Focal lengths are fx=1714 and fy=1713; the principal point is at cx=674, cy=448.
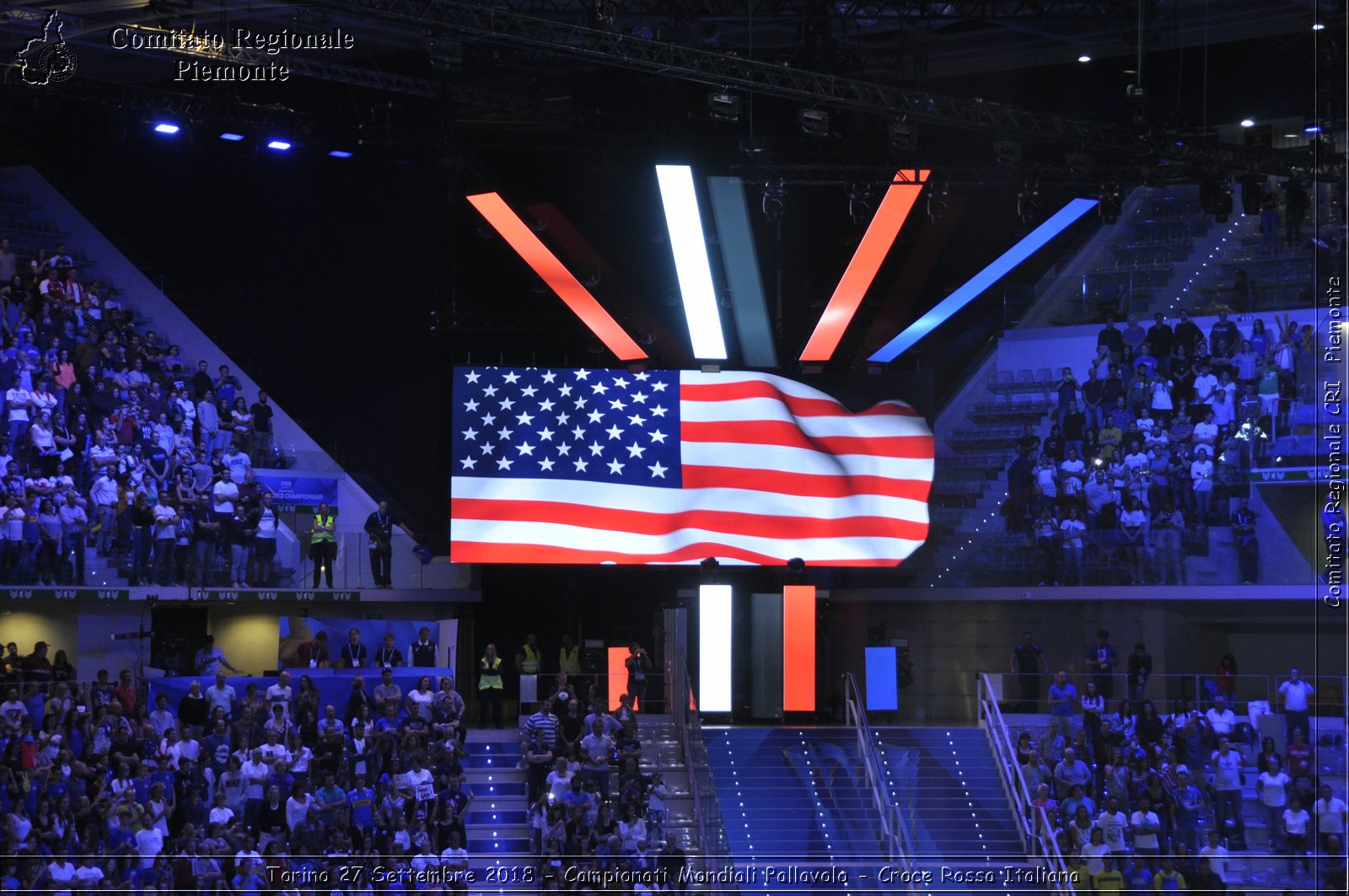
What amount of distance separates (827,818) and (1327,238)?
11.0 m

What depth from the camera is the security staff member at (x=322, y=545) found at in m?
25.2

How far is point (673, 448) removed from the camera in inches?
1064

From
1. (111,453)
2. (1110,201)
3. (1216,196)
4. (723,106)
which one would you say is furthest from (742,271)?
(111,453)

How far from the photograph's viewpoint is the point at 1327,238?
24.6m

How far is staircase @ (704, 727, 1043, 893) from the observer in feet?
69.6

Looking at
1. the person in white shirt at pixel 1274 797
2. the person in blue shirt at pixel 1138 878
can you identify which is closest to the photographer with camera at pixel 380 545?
the person in blue shirt at pixel 1138 878

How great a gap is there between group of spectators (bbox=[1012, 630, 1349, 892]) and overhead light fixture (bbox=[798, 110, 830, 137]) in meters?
8.15

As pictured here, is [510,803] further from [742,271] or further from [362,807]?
[742,271]

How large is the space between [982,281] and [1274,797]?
9893 millimetres

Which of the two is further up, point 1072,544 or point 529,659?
point 1072,544

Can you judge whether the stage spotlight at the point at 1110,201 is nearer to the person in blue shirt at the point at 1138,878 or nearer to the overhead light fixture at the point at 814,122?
the overhead light fixture at the point at 814,122

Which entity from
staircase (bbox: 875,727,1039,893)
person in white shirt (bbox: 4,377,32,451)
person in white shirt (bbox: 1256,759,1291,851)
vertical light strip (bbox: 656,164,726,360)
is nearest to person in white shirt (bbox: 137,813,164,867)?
person in white shirt (bbox: 4,377,32,451)

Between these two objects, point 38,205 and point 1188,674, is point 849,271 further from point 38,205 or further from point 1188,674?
point 38,205

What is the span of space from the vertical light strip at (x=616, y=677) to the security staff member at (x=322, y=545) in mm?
4393
